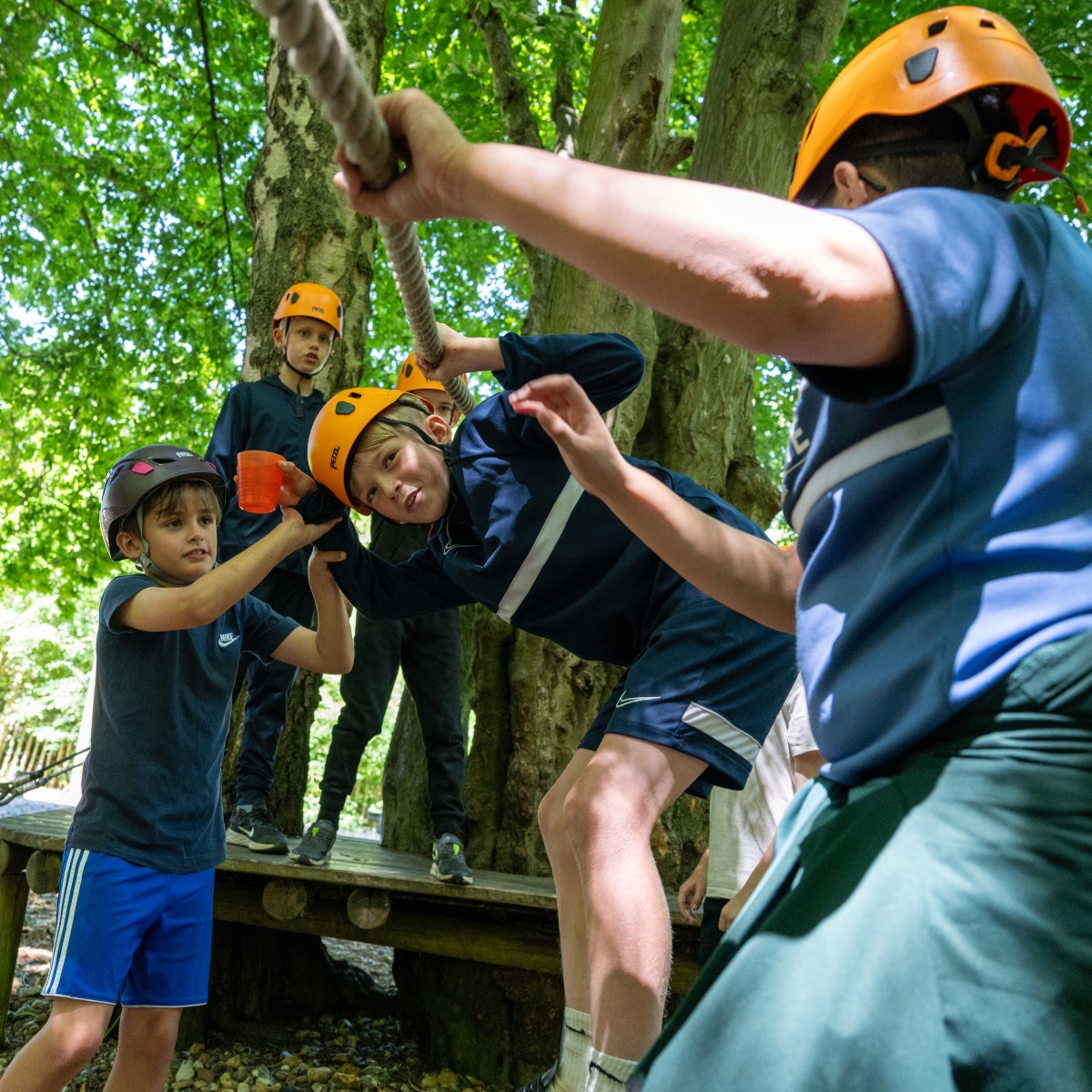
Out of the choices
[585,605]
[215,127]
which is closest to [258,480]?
[585,605]

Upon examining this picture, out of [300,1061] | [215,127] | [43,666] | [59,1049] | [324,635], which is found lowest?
[43,666]

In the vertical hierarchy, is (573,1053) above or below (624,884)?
below

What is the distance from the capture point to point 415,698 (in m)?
4.71

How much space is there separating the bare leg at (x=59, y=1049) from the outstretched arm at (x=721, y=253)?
2.41 meters

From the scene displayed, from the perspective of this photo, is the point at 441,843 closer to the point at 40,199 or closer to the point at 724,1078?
the point at 724,1078

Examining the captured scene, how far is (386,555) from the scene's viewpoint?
16.6 ft

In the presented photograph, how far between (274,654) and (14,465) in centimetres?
911

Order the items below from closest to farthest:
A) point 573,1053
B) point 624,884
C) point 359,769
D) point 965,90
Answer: point 965,90 → point 624,884 → point 573,1053 → point 359,769

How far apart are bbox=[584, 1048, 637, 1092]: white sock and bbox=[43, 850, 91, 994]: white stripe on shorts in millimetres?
1457

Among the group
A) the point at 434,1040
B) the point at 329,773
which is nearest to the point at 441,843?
the point at 329,773

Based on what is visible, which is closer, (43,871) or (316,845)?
(316,845)

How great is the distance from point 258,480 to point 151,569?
0.58m

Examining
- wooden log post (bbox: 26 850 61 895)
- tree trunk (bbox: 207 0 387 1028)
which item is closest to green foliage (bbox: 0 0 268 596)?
tree trunk (bbox: 207 0 387 1028)

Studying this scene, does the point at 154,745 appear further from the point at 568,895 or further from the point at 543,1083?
the point at 543,1083
